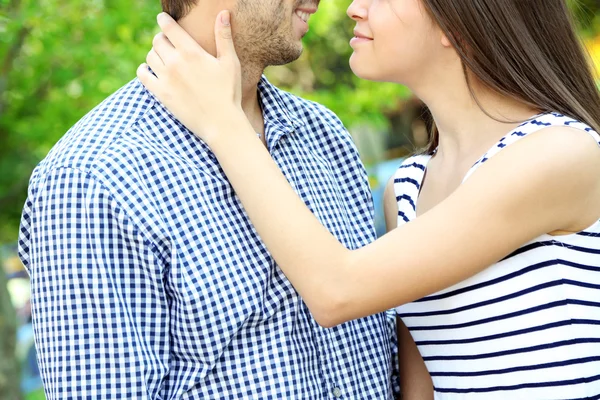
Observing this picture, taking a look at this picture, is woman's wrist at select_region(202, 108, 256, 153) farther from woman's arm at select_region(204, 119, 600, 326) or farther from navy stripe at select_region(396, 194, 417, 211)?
navy stripe at select_region(396, 194, 417, 211)

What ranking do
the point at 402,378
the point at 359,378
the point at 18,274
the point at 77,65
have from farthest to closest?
the point at 18,274
the point at 77,65
the point at 402,378
the point at 359,378

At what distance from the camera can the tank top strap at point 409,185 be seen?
2.28 meters

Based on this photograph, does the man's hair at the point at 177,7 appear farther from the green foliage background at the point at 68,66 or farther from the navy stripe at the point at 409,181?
the green foliage background at the point at 68,66

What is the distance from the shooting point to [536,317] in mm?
1952

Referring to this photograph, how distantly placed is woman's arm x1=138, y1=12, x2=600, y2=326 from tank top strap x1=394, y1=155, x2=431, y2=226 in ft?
1.13

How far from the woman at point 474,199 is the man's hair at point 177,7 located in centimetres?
10

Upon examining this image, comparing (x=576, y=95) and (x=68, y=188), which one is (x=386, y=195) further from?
(x=68, y=188)

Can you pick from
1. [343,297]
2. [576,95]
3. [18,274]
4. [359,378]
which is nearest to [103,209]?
[343,297]

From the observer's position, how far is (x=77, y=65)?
189 inches

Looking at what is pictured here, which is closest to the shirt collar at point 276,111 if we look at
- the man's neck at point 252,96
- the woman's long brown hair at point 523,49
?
the man's neck at point 252,96

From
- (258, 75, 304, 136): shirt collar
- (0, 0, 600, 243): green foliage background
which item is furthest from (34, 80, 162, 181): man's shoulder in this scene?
(0, 0, 600, 243): green foliage background

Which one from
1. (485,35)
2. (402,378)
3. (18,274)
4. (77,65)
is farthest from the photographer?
(18,274)

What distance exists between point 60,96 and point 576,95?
374cm

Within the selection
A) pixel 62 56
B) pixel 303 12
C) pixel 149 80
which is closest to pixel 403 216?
pixel 303 12
